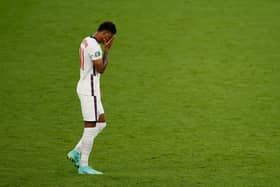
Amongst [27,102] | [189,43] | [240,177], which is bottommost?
[240,177]

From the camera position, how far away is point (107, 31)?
915 centimetres

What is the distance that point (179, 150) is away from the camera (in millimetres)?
11148

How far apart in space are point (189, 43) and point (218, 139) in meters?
4.49

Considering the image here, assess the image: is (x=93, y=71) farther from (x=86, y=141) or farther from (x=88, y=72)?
(x=86, y=141)

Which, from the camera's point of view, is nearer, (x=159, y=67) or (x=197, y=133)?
(x=197, y=133)

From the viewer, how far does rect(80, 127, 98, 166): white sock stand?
9336 mm

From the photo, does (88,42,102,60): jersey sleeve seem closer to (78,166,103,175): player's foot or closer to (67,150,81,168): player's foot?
(67,150,81,168): player's foot

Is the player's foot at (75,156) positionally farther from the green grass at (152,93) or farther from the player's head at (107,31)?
the player's head at (107,31)

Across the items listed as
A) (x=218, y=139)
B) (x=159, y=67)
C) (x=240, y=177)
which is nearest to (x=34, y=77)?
(x=159, y=67)

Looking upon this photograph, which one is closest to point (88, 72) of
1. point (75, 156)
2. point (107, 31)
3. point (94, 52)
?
point (94, 52)

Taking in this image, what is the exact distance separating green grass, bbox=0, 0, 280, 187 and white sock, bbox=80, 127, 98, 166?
0.29 meters

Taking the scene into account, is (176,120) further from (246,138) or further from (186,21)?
(186,21)

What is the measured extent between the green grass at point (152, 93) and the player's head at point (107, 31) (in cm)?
164

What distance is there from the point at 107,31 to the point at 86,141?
4.50ft
